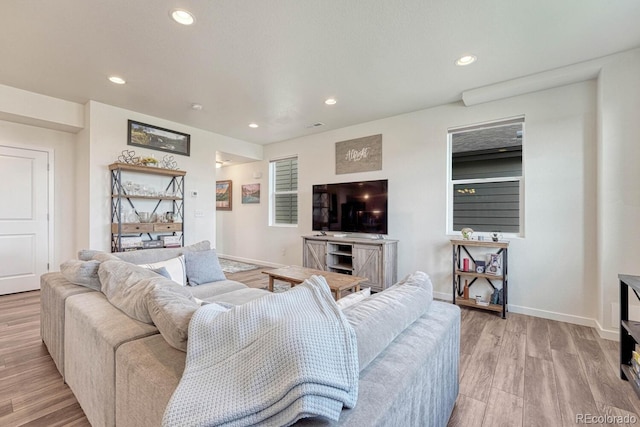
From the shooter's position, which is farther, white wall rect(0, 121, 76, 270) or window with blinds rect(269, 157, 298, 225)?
window with blinds rect(269, 157, 298, 225)

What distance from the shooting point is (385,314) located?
42.4 inches

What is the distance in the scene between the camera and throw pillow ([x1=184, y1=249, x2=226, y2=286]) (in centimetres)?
257

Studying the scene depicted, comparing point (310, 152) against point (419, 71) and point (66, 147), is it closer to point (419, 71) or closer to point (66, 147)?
point (419, 71)

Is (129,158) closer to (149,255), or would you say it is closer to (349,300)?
(149,255)

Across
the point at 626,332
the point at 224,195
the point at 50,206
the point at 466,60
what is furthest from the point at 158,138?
the point at 626,332

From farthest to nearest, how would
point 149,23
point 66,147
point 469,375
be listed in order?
point 66,147 → point 149,23 → point 469,375

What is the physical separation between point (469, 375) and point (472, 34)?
2620 millimetres

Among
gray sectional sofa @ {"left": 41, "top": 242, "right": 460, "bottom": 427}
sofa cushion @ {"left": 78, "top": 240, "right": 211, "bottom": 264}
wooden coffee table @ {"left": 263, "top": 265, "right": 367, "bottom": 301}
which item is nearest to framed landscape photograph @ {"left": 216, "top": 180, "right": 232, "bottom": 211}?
wooden coffee table @ {"left": 263, "top": 265, "right": 367, "bottom": 301}

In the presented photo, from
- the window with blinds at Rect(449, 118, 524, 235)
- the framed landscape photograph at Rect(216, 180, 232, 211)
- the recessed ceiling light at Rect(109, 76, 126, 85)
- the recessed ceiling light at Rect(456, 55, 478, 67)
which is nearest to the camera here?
the recessed ceiling light at Rect(456, 55, 478, 67)

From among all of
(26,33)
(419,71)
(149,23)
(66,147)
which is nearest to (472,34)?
(419,71)

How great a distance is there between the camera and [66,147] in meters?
4.11

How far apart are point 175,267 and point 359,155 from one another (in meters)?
3.14

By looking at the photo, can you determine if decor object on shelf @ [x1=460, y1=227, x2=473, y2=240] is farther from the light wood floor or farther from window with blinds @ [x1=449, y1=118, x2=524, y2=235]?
the light wood floor

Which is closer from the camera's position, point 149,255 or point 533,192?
point 149,255
